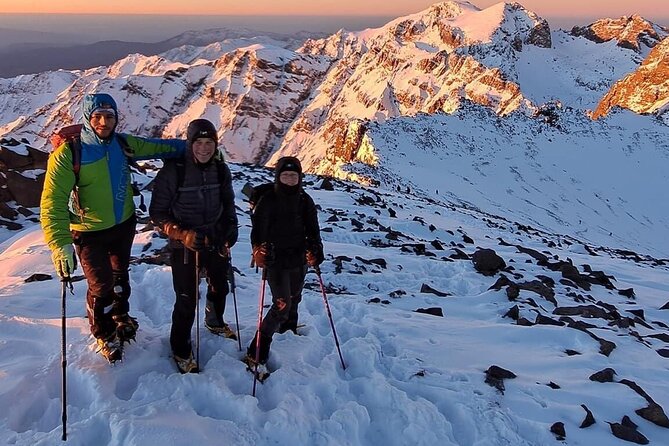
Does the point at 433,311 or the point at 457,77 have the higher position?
the point at 433,311

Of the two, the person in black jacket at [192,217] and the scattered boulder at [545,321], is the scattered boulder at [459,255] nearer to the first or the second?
the scattered boulder at [545,321]

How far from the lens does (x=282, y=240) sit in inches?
244

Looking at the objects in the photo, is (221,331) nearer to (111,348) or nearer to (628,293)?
(111,348)

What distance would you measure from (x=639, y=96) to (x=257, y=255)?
384ft

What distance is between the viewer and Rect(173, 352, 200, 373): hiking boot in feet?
20.2

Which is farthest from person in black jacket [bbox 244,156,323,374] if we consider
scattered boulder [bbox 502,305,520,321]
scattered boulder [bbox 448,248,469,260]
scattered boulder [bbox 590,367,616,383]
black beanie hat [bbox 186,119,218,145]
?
scattered boulder [bbox 448,248,469,260]

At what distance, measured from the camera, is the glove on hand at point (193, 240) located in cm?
566

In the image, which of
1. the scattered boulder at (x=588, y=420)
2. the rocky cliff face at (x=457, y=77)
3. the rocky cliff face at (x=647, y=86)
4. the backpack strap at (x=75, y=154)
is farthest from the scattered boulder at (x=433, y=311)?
the rocky cliff face at (x=457, y=77)

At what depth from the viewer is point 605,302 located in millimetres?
12398

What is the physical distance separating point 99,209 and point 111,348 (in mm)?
1668

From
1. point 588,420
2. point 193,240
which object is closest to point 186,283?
point 193,240

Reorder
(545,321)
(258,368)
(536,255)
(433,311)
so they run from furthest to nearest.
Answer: (536,255)
(433,311)
(545,321)
(258,368)

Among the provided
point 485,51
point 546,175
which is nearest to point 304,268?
point 546,175

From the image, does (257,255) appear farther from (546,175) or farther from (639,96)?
(639,96)
